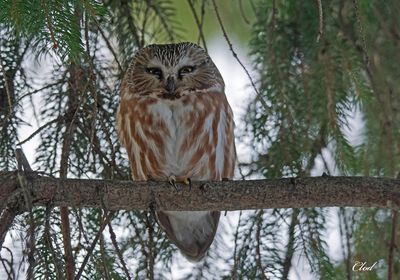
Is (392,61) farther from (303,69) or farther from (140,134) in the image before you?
(140,134)

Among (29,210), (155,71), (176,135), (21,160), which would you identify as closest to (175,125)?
(176,135)

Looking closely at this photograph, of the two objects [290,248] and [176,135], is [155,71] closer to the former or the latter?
[176,135]

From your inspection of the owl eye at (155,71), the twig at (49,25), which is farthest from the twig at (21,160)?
the owl eye at (155,71)

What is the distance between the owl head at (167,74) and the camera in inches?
129

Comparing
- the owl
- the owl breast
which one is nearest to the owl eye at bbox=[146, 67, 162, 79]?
the owl

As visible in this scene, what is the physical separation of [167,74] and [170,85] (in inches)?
3.3

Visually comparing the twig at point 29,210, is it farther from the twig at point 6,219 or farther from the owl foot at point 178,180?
the owl foot at point 178,180

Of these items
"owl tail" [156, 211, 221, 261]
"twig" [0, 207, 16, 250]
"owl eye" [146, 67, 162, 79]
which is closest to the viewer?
"twig" [0, 207, 16, 250]

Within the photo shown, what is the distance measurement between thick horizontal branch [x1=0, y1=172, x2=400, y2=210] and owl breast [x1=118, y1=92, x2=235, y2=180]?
505mm

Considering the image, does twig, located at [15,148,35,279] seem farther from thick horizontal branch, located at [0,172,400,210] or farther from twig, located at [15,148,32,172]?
thick horizontal branch, located at [0,172,400,210]

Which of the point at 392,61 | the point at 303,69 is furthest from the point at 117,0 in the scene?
the point at 392,61

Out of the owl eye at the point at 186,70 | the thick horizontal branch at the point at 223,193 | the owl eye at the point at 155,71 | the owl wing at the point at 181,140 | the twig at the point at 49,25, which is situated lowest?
the thick horizontal branch at the point at 223,193

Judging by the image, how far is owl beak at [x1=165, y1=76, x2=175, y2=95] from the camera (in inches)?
127

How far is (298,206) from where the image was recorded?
2545mm
